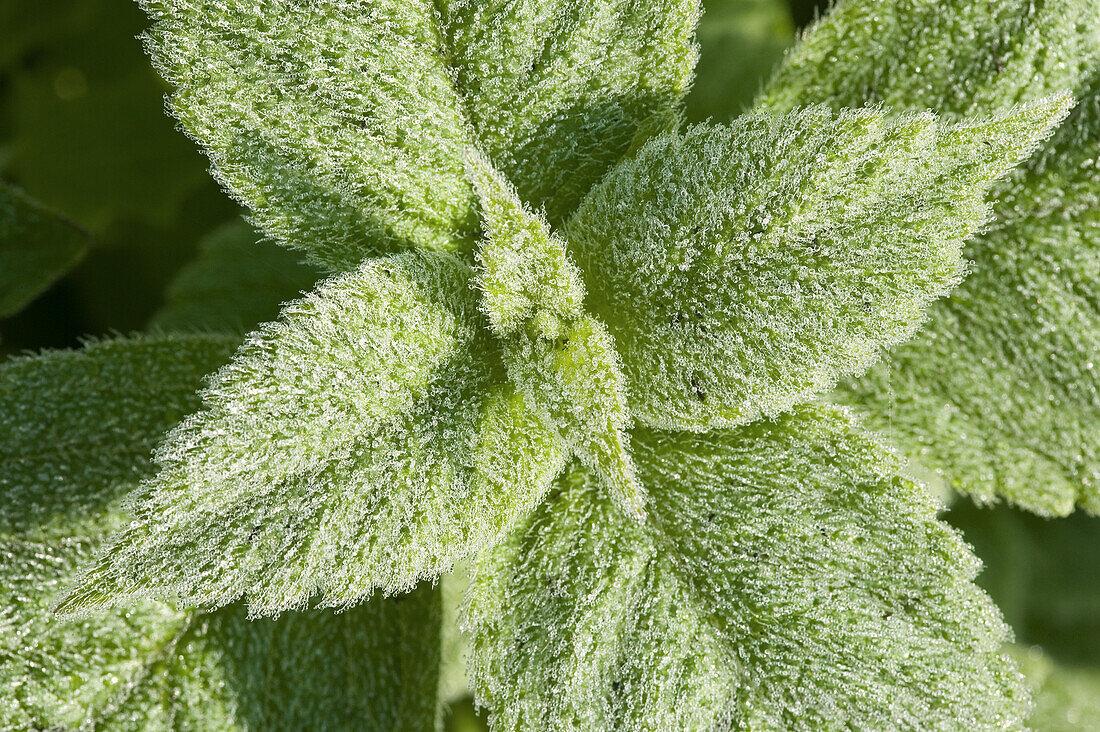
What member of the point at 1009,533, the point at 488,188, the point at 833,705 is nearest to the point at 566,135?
the point at 488,188

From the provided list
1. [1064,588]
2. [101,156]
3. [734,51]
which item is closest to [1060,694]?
[1064,588]

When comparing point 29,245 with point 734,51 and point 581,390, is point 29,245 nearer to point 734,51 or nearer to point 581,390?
point 581,390

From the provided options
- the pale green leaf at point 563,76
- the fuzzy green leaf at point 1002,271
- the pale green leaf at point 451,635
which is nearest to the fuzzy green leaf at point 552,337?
the pale green leaf at point 563,76

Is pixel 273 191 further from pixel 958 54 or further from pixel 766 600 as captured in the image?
pixel 958 54

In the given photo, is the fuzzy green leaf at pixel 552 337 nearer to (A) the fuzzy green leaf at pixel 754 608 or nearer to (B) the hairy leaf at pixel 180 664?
(A) the fuzzy green leaf at pixel 754 608

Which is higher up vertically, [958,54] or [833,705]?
[958,54]

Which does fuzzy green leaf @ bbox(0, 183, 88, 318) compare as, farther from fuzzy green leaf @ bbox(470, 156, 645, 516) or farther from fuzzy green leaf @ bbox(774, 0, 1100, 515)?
fuzzy green leaf @ bbox(774, 0, 1100, 515)
